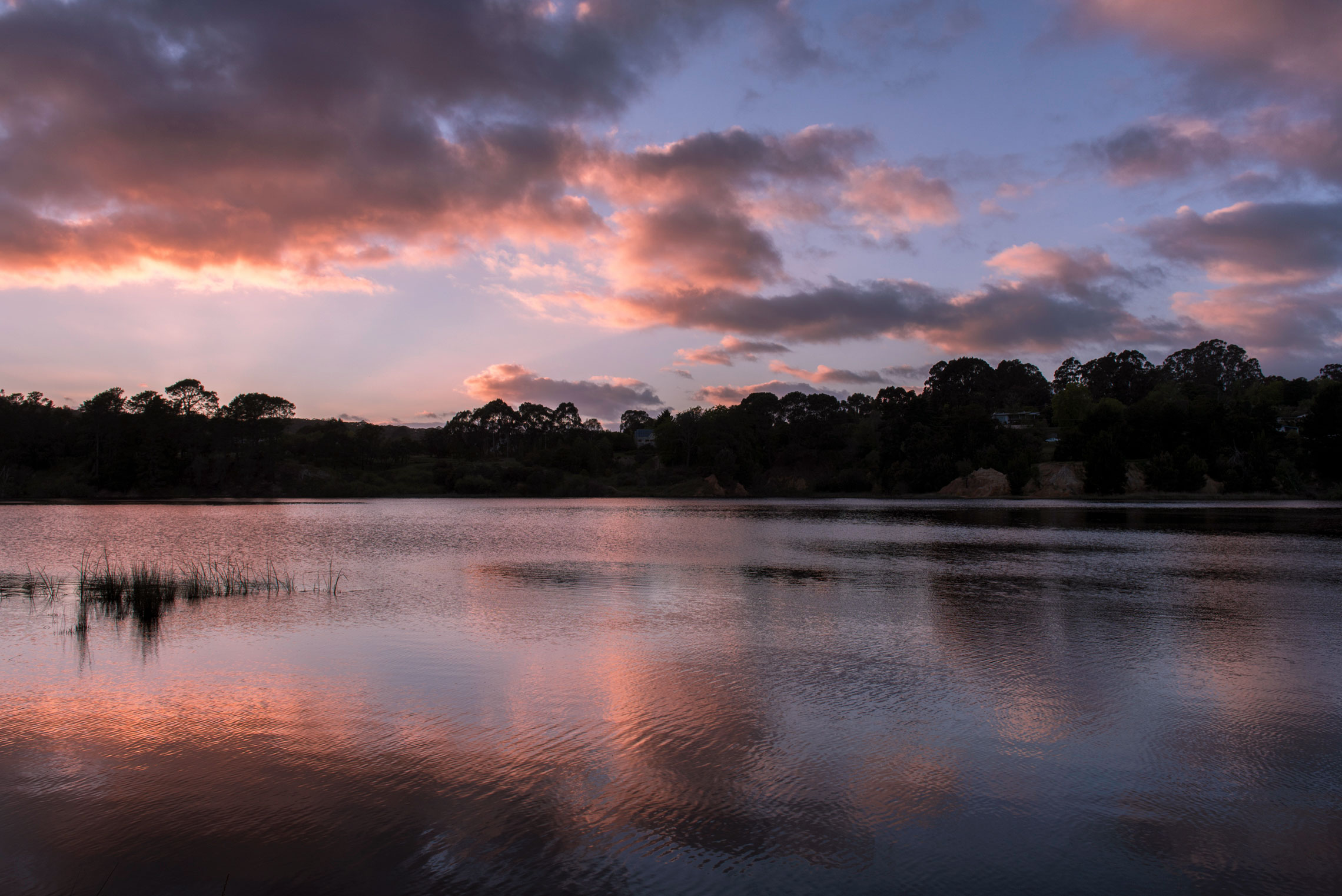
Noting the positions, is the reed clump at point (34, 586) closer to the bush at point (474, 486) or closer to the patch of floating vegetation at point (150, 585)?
the patch of floating vegetation at point (150, 585)

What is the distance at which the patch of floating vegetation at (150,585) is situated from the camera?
57.3ft

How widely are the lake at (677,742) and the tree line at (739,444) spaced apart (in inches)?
3853

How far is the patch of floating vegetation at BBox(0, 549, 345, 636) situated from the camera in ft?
57.3

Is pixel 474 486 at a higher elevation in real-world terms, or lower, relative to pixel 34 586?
lower

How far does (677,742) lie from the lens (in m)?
8.66

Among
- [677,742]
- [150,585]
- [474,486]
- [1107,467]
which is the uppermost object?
[1107,467]

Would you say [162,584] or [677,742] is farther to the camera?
[162,584]

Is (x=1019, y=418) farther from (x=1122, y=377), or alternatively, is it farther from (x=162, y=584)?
(x=162, y=584)

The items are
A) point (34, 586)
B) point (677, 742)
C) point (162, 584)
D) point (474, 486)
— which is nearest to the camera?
point (677, 742)

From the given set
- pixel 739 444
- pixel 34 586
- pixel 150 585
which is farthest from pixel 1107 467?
pixel 34 586

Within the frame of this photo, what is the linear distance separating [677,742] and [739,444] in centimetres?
12694

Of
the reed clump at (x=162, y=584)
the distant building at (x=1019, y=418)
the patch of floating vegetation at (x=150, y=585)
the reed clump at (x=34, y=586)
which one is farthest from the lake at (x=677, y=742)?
the distant building at (x=1019, y=418)

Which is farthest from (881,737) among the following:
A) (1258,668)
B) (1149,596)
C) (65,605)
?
(65,605)

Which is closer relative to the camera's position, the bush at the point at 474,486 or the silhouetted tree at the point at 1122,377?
the bush at the point at 474,486
